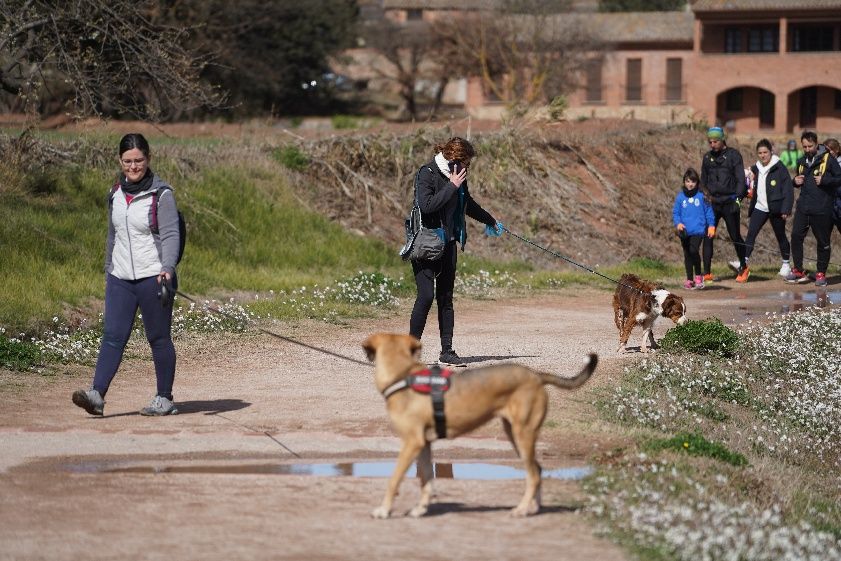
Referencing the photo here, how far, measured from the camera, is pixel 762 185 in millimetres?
20922

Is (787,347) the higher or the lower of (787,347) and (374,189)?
the lower

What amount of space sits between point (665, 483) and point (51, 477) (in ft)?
12.2

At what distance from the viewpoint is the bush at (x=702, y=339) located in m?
14.1

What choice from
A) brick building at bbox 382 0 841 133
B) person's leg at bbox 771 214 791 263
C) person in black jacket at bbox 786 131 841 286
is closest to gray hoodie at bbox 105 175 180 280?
person in black jacket at bbox 786 131 841 286

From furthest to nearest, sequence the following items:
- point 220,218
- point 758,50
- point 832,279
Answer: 1. point 758,50
2. point 832,279
3. point 220,218

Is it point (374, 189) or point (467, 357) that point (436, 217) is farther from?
point (374, 189)

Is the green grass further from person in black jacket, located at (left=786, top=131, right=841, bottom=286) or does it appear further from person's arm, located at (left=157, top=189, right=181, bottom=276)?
person in black jacket, located at (left=786, top=131, right=841, bottom=286)

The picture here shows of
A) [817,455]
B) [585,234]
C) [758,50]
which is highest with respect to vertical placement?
[758,50]

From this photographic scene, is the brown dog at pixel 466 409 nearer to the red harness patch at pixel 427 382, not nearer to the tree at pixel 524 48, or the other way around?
the red harness patch at pixel 427 382

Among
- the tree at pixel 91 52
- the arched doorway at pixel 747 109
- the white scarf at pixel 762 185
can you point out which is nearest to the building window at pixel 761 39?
the arched doorway at pixel 747 109

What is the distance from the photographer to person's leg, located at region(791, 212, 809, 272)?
20.7 meters

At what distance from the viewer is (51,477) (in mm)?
8609

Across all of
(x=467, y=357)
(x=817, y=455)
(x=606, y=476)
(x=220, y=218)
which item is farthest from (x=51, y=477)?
(x=220, y=218)

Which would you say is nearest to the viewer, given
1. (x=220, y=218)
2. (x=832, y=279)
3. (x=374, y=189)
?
(x=220, y=218)
